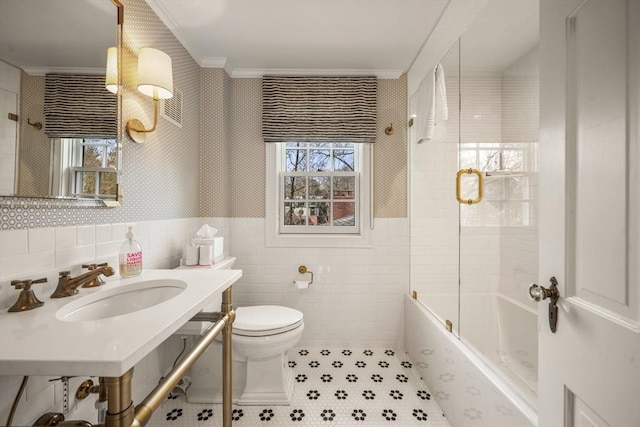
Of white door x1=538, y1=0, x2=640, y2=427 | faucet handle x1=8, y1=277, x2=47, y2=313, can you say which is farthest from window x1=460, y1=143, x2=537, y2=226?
faucet handle x1=8, y1=277, x2=47, y2=313

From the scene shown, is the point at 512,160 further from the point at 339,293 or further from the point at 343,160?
the point at 339,293

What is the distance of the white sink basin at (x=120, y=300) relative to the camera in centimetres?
89

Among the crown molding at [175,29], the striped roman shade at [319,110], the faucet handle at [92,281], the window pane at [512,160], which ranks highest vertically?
the crown molding at [175,29]

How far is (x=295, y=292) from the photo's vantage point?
239 cm

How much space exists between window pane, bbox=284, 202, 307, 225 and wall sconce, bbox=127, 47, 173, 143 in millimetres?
1272

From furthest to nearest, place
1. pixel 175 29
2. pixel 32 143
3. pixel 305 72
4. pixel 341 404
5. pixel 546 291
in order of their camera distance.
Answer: pixel 305 72 < pixel 175 29 < pixel 341 404 < pixel 32 143 < pixel 546 291

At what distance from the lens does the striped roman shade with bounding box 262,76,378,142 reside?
2.33 metres

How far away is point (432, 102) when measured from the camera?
1.86 meters

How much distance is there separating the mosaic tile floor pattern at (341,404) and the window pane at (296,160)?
5.25 ft

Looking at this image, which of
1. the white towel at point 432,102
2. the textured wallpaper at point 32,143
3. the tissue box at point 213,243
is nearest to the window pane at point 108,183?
the textured wallpaper at point 32,143

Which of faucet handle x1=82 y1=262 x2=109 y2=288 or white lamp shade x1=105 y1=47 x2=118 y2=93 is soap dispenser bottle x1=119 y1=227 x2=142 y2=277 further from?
white lamp shade x1=105 y1=47 x2=118 y2=93

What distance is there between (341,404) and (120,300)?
1.38m

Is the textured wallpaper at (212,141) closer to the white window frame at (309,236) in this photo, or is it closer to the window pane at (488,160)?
the white window frame at (309,236)

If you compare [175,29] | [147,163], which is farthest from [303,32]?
[147,163]
